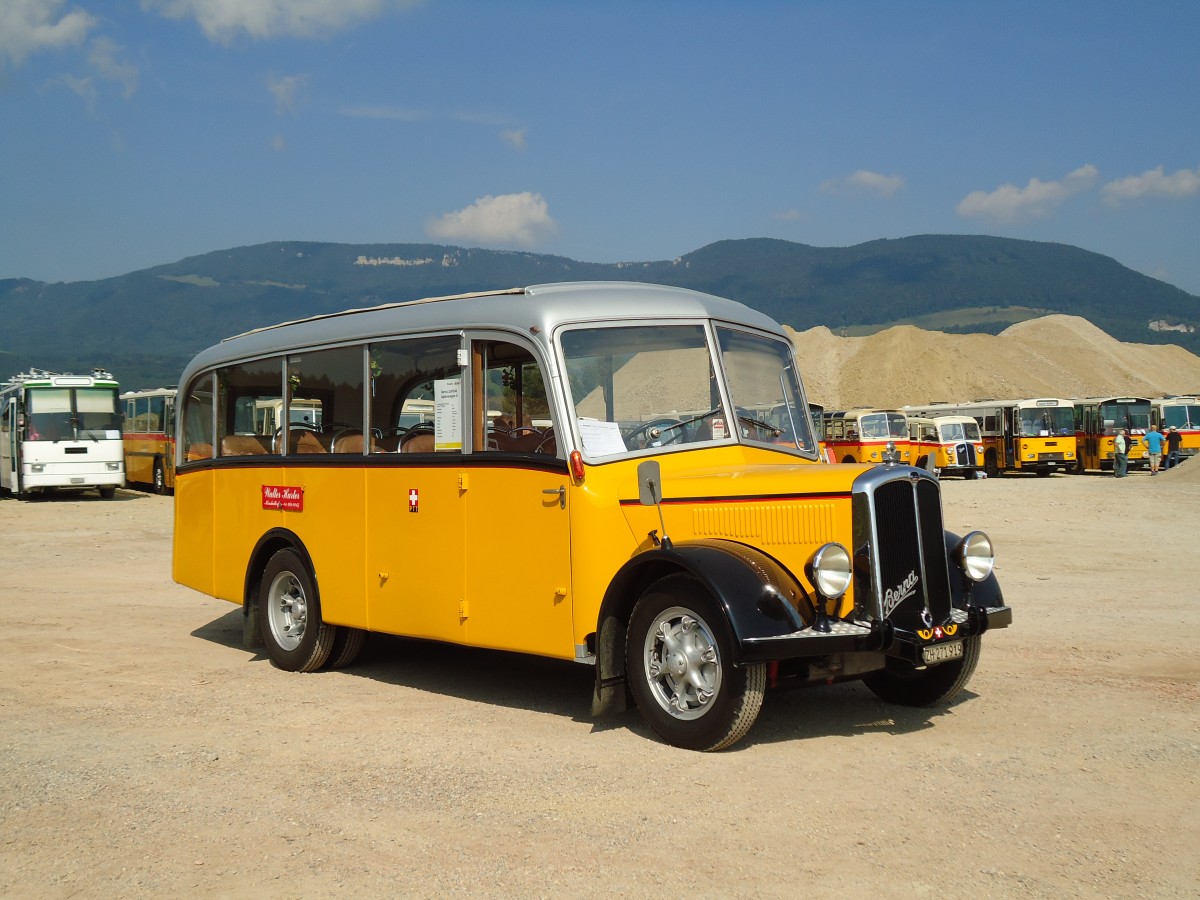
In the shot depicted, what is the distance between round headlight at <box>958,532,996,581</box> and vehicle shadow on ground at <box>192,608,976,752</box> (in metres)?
0.95

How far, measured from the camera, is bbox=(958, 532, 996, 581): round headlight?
6836 millimetres

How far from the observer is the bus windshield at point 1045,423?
4272 centimetres

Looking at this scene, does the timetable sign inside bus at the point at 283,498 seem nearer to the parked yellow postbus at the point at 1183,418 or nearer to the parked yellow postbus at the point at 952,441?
the parked yellow postbus at the point at 952,441

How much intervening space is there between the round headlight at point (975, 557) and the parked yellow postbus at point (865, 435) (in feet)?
109

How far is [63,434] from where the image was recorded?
104 feet

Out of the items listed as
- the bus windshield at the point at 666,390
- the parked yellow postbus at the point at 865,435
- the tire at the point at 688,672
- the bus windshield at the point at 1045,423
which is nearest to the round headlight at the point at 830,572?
the tire at the point at 688,672

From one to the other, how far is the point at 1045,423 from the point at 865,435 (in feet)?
24.4

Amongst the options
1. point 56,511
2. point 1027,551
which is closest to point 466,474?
point 1027,551

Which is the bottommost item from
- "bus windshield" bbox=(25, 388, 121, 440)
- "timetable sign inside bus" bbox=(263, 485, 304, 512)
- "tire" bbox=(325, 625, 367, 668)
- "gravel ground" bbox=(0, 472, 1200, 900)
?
"gravel ground" bbox=(0, 472, 1200, 900)

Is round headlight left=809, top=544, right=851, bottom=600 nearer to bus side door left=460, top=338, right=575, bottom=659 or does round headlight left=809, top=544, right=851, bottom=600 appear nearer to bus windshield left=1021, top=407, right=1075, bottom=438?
bus side door left=460, top=338, right=575, bottom=659

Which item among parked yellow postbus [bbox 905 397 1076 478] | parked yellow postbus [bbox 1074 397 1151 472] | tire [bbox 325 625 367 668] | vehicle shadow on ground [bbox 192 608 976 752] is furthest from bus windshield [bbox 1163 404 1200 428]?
tire [bbox 325 625 367 668]

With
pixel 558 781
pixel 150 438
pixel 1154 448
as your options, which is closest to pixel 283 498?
pixel 558 781

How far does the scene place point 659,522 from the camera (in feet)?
22.4

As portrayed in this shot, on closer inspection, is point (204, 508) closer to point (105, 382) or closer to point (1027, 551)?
point (1027, 551)
